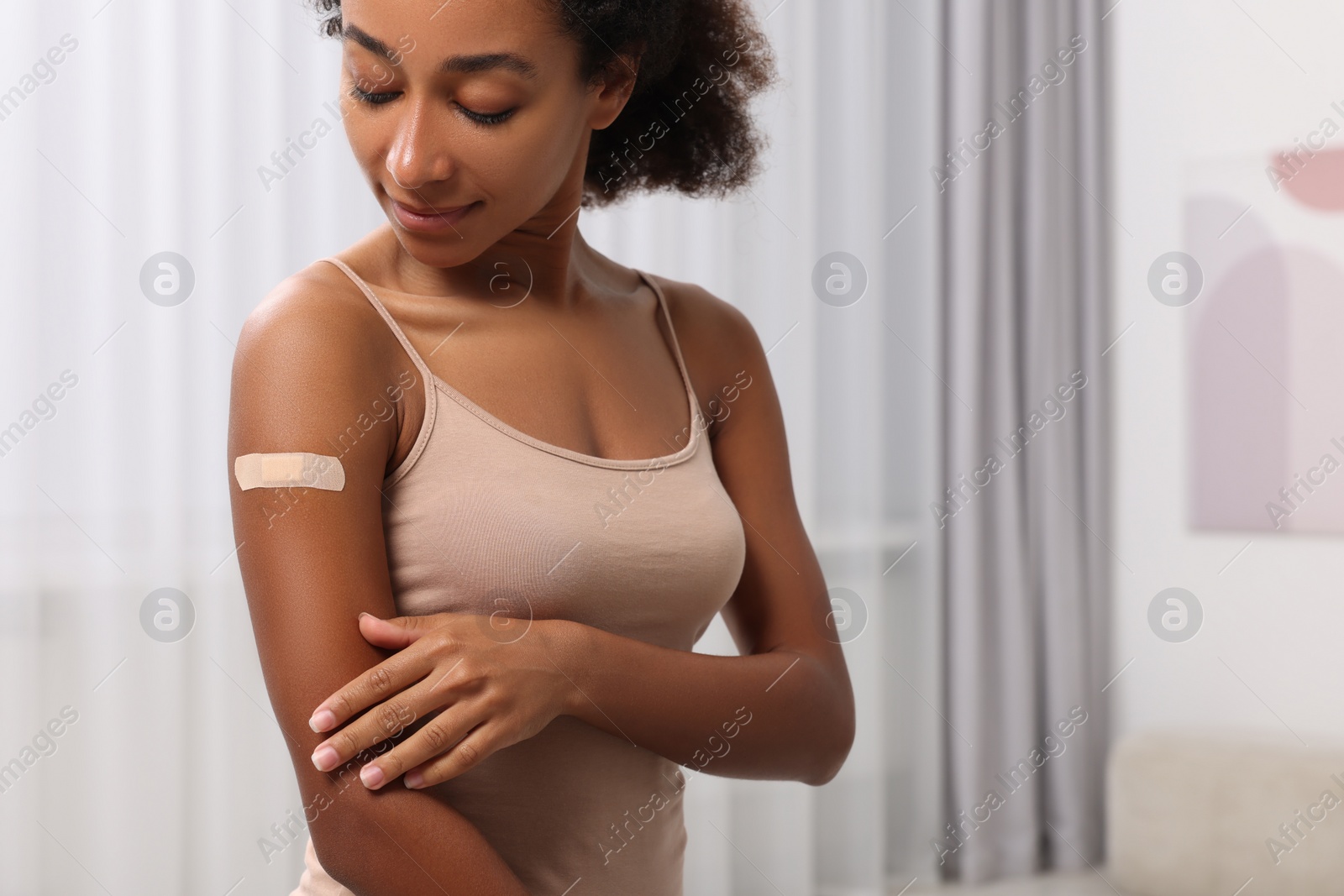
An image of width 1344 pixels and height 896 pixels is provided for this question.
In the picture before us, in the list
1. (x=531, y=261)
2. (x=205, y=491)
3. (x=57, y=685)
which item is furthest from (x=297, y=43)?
(x=531, y=261)

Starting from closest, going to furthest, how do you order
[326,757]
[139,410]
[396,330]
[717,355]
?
[326,757], [396,330], [717,355], [139,410]

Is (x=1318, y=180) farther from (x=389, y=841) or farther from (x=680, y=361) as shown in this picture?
(x=389, y=841)

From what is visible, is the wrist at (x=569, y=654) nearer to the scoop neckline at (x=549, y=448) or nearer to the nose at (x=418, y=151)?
the scoop neckline at (x=549, y=448)

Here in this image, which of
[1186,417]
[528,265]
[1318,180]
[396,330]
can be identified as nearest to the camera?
[396,330]

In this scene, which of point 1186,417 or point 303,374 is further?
point 1186,417

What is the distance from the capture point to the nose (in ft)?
2.47

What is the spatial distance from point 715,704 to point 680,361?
30cm

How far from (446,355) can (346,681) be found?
236 mm

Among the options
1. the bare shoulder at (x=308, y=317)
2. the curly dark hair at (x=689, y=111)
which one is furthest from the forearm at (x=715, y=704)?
the curly dark hair at (x=689, y=111)

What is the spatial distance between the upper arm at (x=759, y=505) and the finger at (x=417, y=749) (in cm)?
36

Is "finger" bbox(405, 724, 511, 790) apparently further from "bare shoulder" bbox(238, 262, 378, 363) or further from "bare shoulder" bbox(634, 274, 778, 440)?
"bare shoulder" bbox(634, 274, 778, 440)

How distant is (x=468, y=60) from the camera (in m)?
0.75

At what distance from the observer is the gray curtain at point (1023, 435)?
3018mm

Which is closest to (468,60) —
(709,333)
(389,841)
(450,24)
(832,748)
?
(450,24)
